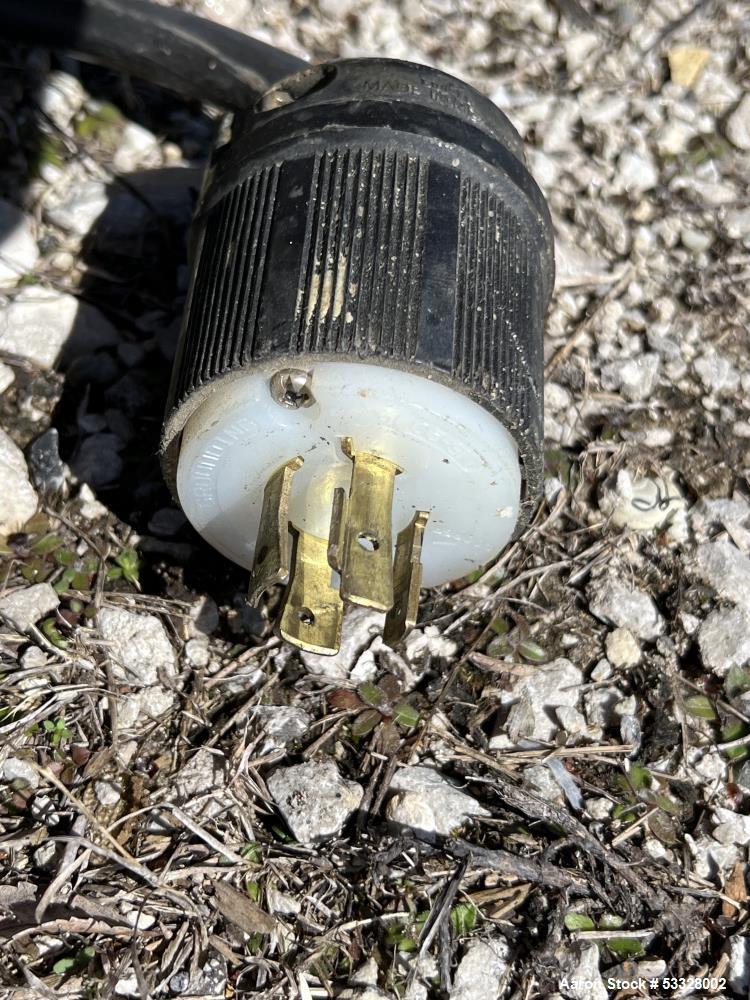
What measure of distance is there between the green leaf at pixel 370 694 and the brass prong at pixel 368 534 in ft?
1.09

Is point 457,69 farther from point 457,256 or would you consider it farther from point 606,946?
point 606,946

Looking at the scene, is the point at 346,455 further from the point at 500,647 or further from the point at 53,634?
the point at 53,634

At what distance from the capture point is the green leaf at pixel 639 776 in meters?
1.64

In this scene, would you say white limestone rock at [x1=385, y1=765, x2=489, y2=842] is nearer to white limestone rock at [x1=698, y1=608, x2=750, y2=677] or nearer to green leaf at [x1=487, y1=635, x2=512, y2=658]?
green leaf at [x1=487, y1=635, x2=512, y2=658]

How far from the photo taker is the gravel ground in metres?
1.47

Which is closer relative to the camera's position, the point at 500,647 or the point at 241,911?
the point at 241,911

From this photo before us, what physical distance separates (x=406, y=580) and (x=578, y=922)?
537mm

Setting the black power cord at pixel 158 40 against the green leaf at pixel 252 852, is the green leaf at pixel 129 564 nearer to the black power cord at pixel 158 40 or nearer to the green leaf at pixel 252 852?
the green leaf at pixel 252 852

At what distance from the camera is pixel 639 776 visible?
165 cm

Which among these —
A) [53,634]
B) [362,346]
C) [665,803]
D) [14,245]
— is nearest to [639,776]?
[665,803]

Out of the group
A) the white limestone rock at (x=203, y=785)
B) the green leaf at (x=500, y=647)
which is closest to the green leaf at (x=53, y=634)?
the white limestone rock at (x=203, y=785)

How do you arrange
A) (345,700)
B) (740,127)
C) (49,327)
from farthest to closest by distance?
1. (740,127)
2. (49,327)
3. (345,700)

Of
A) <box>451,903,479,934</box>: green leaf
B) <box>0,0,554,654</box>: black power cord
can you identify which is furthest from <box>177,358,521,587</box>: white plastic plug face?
<box>451,903,479,934</box>: green leaf

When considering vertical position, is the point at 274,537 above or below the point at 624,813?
above
